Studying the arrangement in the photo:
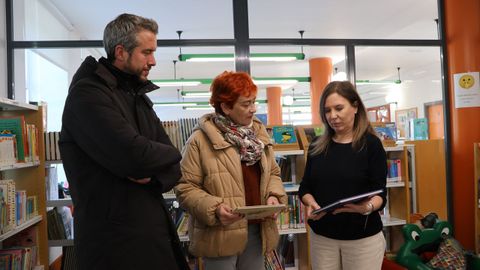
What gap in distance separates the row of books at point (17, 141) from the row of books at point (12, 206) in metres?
0.17

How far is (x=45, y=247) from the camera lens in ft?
9.12

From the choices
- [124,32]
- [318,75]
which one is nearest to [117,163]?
[124,32]

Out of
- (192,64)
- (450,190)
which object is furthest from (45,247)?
(192,64)

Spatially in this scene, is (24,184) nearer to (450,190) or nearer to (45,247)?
(45,247)

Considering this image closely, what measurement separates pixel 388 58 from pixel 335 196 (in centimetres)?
804

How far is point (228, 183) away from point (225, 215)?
169 mm

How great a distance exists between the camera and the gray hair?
1354 millimetres

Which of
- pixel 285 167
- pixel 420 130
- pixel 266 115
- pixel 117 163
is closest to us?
pixel 117 163

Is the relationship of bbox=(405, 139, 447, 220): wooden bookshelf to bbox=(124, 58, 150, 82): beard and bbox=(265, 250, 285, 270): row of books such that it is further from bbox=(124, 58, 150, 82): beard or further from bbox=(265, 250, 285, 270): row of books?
bbox=(124, 58, 150, 82): beard

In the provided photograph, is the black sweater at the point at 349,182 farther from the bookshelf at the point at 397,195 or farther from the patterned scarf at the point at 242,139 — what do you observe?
the bookshelf at the point at 397,195

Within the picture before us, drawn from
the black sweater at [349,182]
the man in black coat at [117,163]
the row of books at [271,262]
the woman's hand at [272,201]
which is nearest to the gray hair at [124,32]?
the man in black coat at [117,163]

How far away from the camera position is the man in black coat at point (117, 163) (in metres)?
1.21

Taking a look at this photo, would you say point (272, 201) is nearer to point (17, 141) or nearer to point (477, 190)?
point (17, 141)

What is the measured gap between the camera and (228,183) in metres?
1.69
